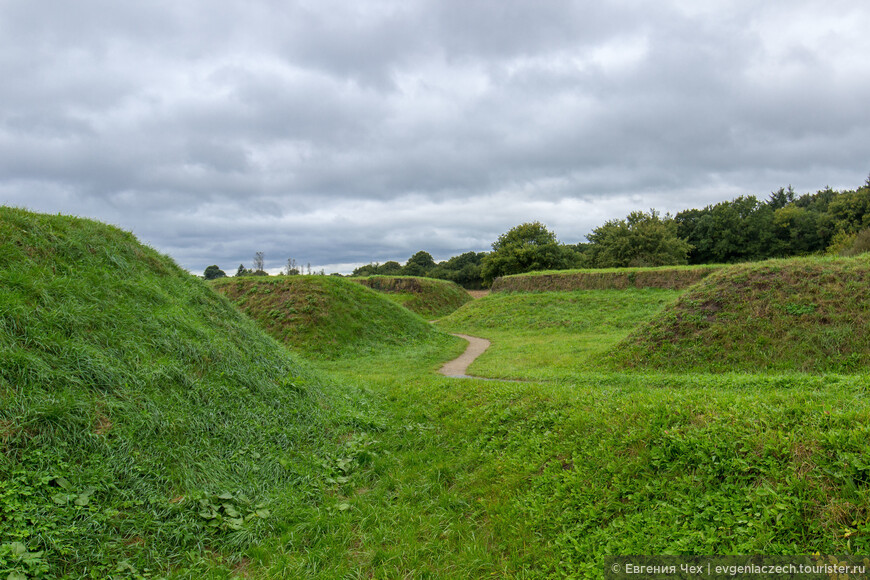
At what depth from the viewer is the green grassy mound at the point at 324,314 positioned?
64.6 feet

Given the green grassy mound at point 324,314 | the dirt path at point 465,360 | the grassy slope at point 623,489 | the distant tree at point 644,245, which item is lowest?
the dirt path at point 465,360

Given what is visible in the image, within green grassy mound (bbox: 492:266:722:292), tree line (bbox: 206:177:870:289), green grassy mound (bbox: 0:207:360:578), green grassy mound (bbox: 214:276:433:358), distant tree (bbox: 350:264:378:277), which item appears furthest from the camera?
distant tree (bbox: 350:264:378:277)

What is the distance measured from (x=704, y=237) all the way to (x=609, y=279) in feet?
98.4

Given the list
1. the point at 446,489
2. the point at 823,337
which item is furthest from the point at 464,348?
the point at 446,489

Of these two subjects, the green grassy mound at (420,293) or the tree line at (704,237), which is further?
the tree line at (704,237)

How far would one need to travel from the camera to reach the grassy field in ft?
12.0

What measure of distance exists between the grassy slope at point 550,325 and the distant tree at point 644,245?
19.5m

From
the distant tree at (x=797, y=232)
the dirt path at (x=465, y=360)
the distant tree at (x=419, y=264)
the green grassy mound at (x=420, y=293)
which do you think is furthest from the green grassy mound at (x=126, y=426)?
the distant tree at (x=419, y=264)

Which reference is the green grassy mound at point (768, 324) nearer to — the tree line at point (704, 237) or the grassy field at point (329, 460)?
the grassy field at point (329, 460)

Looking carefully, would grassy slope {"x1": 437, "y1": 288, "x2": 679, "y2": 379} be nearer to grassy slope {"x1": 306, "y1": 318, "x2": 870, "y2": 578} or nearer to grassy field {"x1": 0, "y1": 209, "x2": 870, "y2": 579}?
grassy field {"x1": 0, "y1": 209, "x2": 870, "y2": 579}

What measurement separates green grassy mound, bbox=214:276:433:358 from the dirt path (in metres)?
2.71

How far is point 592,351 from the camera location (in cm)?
1489

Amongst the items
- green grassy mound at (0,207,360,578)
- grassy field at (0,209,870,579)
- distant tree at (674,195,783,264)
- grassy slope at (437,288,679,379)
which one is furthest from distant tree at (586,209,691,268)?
green grassy mound at (0,207,360,578)

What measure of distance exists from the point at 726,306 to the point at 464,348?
10769 millimetres
